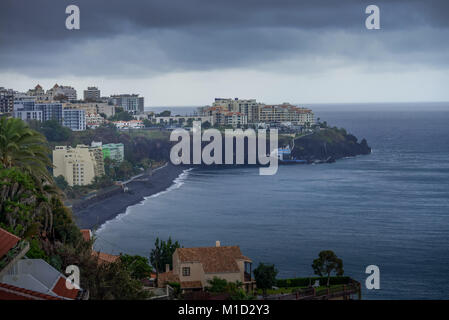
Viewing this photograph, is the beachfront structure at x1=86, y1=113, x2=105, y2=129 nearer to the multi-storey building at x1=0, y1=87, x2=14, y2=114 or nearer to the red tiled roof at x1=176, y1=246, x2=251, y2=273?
the multi-storey building at x1=0, y1=87, x2=14, y2=114

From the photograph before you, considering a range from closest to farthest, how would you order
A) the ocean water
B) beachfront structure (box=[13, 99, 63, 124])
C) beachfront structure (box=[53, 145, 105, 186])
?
the ocean water → beachfront structure (box=[53, 145, 105, 186]) → beachfront structure (box=[13, 99, 63, 124])

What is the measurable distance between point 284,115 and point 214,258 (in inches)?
1221

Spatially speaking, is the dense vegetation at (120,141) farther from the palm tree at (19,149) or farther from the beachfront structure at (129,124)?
the palm tree at (19,149)

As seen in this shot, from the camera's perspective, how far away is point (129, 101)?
42812 millimetres

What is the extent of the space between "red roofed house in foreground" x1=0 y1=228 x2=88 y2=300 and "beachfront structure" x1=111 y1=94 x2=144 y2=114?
39.5m

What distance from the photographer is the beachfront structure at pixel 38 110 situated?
2884 cm

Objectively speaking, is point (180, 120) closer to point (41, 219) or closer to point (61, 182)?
point (61, 182)

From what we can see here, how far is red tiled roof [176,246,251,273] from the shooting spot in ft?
18.0

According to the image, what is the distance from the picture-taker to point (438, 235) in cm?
1254

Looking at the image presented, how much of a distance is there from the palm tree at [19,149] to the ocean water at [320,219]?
201 inches

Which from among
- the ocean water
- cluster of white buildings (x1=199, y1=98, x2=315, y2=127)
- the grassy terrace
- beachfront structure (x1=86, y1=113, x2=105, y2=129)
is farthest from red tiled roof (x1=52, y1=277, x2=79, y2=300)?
cluster of white buildings (x1=199, y1=98, x2=315, y2=127)
